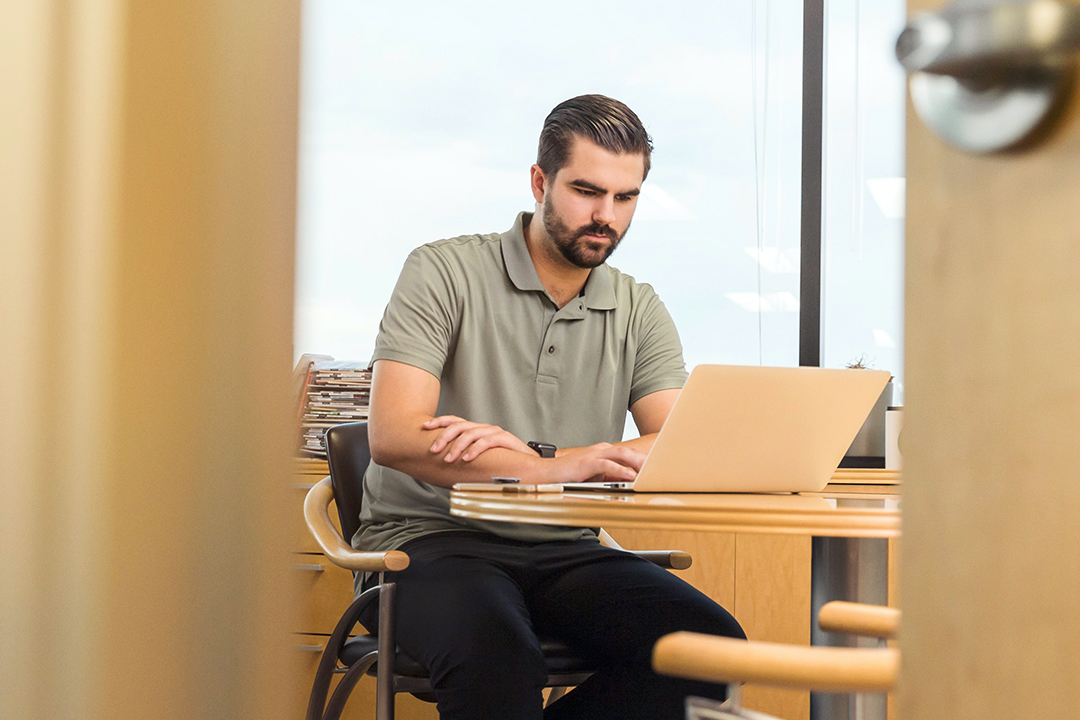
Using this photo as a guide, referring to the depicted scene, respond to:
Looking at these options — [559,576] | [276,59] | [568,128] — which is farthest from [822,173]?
[276,59]

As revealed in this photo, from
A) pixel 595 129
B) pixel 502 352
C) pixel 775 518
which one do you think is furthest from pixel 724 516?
pixel 595 129

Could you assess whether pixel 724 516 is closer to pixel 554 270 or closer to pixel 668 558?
pixel 668 558

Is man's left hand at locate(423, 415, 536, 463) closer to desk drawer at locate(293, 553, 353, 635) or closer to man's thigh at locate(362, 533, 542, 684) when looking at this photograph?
man's thigh at locate(362, 533, 542, 684)

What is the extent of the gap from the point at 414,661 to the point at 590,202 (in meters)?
1.03

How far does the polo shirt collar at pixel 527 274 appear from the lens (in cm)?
205

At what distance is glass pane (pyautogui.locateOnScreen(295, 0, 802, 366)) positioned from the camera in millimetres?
3250

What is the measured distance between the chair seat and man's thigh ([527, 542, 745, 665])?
0.03 meters

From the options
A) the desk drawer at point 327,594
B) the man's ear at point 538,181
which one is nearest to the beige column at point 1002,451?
the man's ear at point 538,181

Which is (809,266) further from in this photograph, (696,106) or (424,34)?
(424,34)

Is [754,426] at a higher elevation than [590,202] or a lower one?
lower

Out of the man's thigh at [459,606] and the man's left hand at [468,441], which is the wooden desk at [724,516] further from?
the man's left hand at [468,441]

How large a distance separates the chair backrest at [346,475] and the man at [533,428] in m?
0.06

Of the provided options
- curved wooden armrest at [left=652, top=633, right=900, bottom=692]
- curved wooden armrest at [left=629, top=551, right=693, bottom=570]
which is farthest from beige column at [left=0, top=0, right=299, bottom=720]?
curved wooden armrest at [left=629, top=551, right=693, bottom=570]

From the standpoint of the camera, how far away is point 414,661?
1.57 meters
